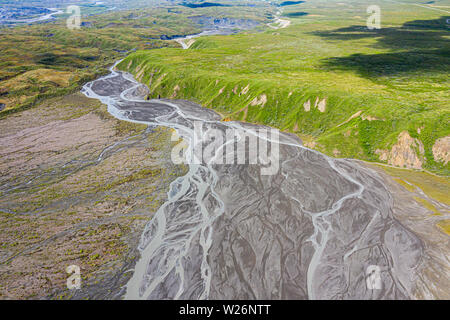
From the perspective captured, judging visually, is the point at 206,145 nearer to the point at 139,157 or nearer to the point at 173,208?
the point at 139,157

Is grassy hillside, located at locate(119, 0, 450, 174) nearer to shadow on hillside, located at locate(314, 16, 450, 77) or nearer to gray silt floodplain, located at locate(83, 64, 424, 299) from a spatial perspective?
shadow on hillside, located at locate(314, 16, 450, 77)

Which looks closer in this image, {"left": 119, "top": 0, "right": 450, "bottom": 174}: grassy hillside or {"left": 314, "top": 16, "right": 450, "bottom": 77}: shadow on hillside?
{"left": 119, "top": 0, "right": 450, "bottom": 174}: grassy hillside

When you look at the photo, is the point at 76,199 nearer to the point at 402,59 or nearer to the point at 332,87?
the point at 332,87

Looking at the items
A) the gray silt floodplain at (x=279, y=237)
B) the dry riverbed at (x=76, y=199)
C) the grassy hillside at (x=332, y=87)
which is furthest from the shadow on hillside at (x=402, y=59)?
the dry riverbed at (x=76, y=199)

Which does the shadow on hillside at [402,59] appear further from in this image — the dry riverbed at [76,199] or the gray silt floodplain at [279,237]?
the dry riverbed at [76,199]

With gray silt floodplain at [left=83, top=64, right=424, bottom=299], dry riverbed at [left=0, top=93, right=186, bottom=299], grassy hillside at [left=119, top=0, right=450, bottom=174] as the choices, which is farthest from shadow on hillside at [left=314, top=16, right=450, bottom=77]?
dry riverbed at [left=0, top=93, right=186, bottom=299]
